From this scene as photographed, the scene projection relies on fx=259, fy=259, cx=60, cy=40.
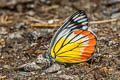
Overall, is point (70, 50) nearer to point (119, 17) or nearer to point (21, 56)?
point (21, 56)

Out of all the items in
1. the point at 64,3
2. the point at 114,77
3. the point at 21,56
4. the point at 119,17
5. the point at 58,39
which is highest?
the point at 64,3

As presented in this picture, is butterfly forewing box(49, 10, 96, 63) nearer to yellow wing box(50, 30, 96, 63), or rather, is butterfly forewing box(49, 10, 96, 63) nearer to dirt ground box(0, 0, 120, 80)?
yellow wing box(50, 30, 96, 63)

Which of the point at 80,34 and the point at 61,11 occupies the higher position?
the point at 61,11

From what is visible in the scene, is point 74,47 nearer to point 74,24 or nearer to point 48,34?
point 74,24

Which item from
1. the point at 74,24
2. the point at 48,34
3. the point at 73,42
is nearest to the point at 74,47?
the point at 73,42

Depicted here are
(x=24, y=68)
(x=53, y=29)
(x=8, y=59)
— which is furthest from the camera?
(x=53, y=29)

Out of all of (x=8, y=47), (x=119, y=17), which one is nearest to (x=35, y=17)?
(x=8, y=47)

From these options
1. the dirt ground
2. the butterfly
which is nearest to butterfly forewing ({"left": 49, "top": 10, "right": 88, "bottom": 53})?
the butterfly

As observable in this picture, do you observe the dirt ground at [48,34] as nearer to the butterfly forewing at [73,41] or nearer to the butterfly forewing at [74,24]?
the butterfly forewing at [73,41]
